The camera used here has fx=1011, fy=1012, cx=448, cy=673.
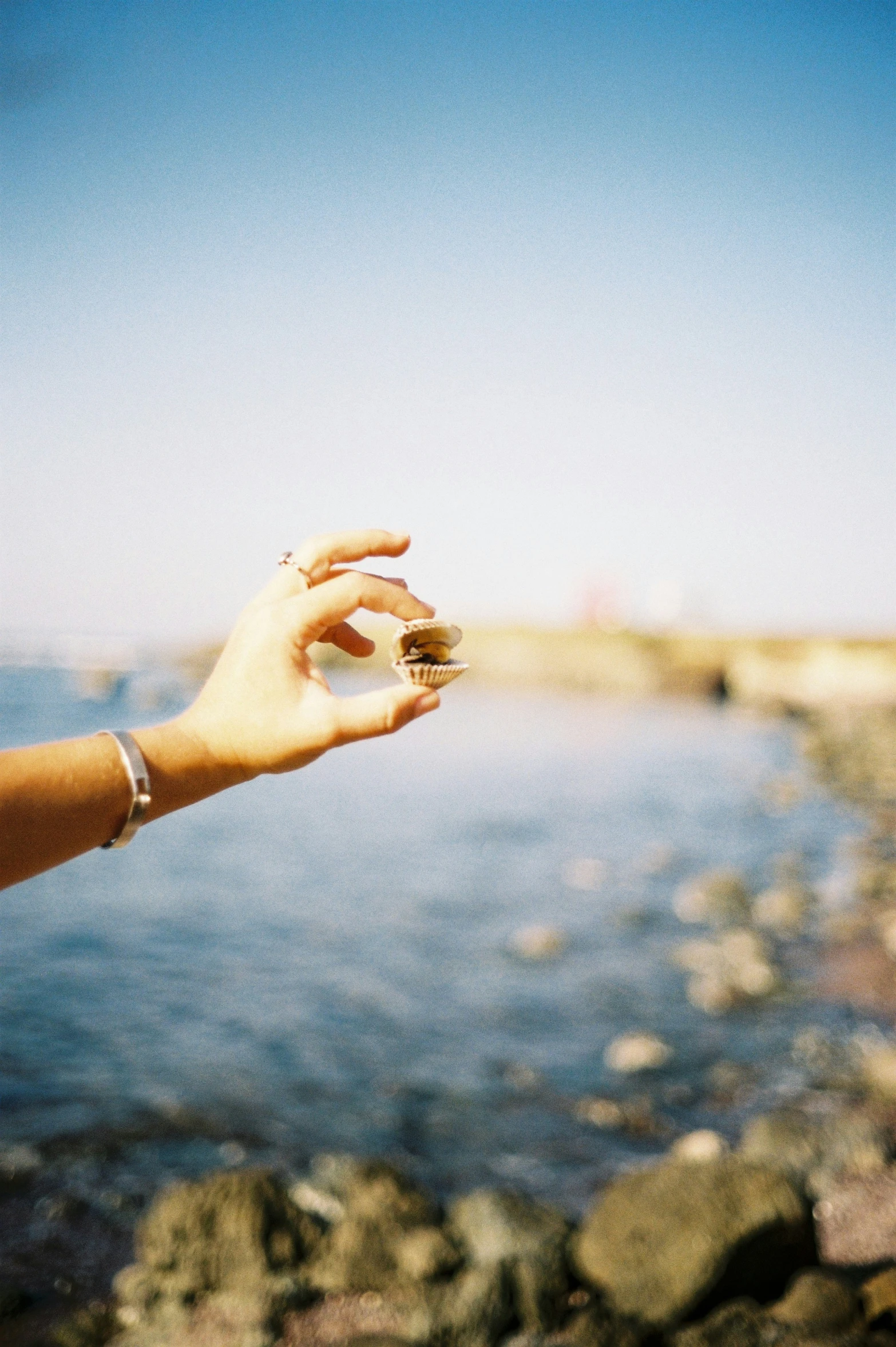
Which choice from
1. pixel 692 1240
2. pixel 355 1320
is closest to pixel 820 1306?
pixel 692 1240

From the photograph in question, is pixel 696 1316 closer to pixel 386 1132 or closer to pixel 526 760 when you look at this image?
pixel 386 1132

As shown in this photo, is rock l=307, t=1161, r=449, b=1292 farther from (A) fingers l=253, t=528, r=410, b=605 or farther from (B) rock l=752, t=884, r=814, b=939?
(B) rock l=752, t=884, r=814, b=939

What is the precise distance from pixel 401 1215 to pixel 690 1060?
11.7 feet

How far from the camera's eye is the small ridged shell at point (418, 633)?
233 cm

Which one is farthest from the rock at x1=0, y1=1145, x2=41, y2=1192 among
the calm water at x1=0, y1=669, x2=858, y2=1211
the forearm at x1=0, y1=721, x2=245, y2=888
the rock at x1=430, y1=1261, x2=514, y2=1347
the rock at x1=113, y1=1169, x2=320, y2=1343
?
the forearm at x1=0, y1=721, x2=245, y2=888

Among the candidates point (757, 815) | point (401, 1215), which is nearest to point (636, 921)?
point (401, 1215)

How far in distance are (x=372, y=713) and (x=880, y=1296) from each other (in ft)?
11.3

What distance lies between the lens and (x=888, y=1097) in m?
6.75

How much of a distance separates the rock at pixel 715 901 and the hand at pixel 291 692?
10369 mm

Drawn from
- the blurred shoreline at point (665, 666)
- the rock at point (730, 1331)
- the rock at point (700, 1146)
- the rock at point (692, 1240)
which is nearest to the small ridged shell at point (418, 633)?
the rock at point (730, 1331)

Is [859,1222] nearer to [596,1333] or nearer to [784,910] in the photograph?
[596,1333]

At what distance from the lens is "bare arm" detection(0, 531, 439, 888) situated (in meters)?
2.08

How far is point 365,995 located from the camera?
8.94 meters

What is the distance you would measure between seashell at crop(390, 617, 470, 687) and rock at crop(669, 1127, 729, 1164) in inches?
182
